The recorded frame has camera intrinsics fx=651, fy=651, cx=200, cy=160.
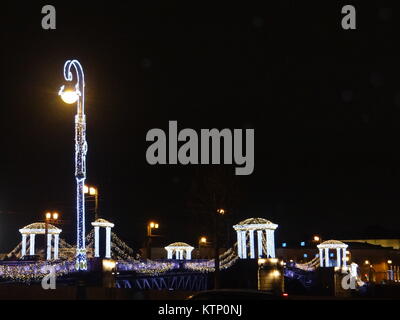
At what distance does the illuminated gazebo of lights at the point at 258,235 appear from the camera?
234 feet

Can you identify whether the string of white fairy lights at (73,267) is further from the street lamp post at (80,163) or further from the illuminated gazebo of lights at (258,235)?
the street lamp post at (80,163)

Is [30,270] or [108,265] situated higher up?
[108,265]

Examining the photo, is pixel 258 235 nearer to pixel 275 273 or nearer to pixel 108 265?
pixel 275 273

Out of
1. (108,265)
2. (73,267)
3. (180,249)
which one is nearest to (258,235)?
(180,249)

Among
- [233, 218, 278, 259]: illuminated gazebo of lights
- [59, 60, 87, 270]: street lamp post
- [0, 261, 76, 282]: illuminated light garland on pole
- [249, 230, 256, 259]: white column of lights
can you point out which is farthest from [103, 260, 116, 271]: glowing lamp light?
[249, 230, 256, 259]: white column of lights

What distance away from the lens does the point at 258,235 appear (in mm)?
72188

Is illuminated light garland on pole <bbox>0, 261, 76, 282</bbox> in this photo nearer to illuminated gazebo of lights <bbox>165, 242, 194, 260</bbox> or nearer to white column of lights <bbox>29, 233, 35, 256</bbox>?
white column of lights <bbox>29, 233, 35, 256</bbox>

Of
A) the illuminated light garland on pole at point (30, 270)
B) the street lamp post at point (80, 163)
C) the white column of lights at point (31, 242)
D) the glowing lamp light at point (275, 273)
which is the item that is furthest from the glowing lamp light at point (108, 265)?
the glowing lamp light at point (275, 273)

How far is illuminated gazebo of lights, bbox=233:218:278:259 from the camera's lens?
71250 millimetres

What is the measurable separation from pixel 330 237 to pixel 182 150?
126932 millimetres
